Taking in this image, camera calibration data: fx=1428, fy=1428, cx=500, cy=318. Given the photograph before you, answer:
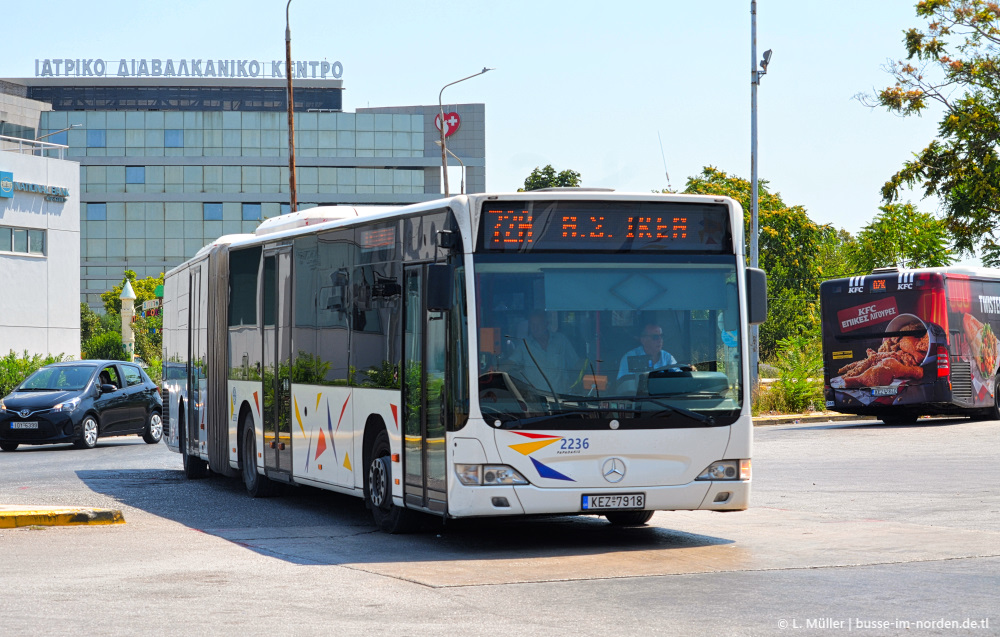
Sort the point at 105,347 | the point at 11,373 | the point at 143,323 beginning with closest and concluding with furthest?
the point at 11,373 < the point at 105,347 < the point at 143,323

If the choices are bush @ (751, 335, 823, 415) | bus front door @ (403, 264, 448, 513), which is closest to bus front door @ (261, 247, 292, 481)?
bus front door @ (403, 264, 448, 513)

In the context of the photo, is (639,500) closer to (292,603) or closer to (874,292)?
(292,603)

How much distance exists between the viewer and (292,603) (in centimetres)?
873

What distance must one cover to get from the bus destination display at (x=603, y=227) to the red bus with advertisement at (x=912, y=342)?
755 inches

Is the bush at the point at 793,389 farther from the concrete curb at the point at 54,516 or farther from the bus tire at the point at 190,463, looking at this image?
the concrete curb at the point at 54,516

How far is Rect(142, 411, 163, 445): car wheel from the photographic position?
29.5 m

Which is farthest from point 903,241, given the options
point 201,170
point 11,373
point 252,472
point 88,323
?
point 201,170

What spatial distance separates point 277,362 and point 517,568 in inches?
240

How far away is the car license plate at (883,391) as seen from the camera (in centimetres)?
3031

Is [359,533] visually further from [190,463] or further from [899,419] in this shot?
[899,419]

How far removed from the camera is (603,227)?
11617mm

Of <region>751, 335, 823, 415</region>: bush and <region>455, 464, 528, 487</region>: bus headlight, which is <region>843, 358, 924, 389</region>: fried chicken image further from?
<region>455, 464, 528, 487</region>: bus headlight

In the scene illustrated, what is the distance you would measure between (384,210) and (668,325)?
3.35 meters

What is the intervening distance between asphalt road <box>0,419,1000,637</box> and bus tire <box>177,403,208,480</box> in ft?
7.73
